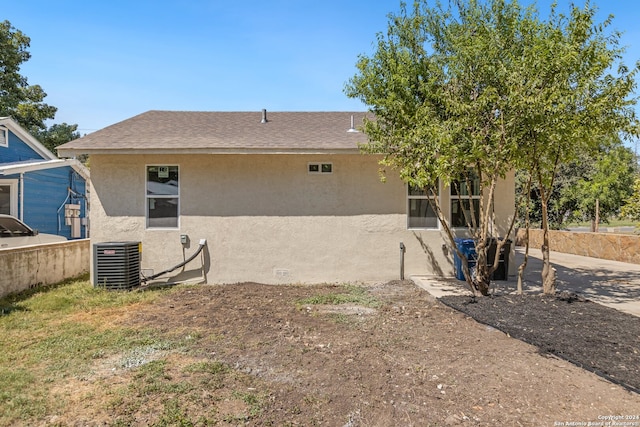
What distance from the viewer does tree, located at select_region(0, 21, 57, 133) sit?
23.2 meters

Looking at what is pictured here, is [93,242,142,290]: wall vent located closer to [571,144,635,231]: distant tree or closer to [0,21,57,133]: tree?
[571,144,635,231]: distant tree

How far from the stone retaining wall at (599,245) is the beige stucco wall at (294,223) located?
6.32 metres

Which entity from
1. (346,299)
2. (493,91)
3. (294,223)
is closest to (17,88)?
(294,223)

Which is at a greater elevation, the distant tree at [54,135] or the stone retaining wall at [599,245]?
the distant tree at [54,135]

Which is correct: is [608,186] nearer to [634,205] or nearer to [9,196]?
[634,205]

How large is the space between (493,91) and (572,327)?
3379 millimetres

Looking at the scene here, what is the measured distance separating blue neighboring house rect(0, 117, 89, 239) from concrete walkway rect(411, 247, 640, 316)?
12.6 meters

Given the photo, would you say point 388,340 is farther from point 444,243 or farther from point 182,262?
point 182,262

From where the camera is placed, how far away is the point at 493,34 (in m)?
5.41

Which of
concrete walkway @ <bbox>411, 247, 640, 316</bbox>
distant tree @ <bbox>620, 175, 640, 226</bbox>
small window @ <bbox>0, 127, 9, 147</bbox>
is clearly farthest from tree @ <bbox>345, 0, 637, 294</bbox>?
small window @ <bbox>0, 127, 9, 147</bbox>

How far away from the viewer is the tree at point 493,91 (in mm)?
5090

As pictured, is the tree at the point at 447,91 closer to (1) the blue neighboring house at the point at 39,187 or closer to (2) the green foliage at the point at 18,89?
(1) the blue neighboring house at the point at 39,187

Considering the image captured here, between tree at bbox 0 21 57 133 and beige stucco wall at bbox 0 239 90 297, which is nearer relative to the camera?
beige stucco wall at bbox 0 239 90 297

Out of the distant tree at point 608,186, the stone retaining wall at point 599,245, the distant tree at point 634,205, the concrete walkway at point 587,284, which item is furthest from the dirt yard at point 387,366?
the distant tree at point 608,186
